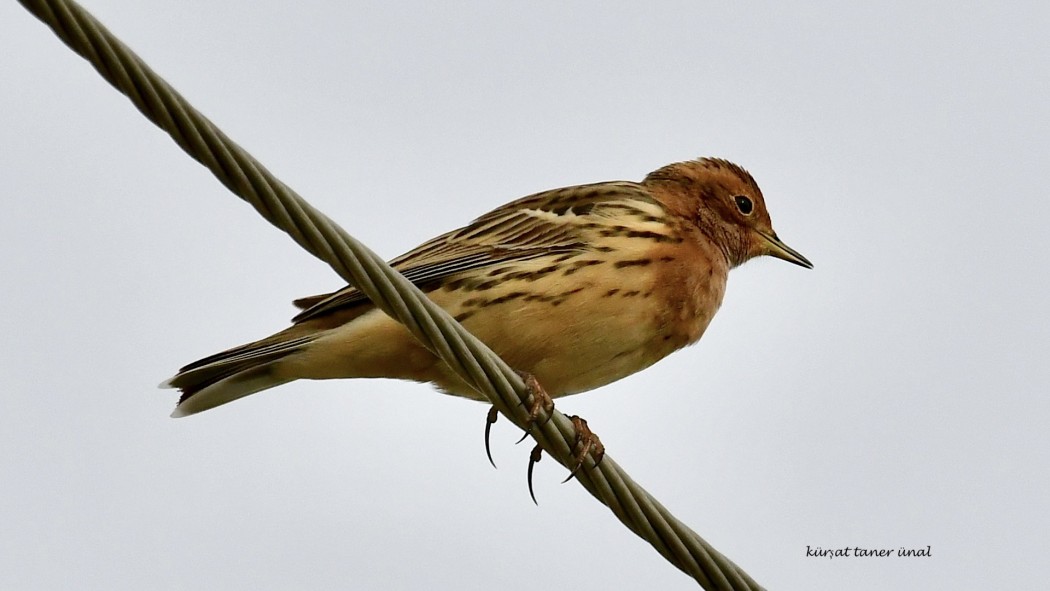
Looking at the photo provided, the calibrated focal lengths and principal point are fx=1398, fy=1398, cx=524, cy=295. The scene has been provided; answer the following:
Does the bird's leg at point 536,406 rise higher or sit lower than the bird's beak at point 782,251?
higher

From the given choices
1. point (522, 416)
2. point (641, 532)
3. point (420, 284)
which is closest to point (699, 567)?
point (641, 532)

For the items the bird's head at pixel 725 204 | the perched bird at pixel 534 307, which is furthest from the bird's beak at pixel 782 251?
the perched bird at pixel 534 307

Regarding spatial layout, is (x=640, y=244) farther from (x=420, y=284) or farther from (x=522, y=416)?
(x=522, y=416)

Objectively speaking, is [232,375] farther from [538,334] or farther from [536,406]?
[536,406]

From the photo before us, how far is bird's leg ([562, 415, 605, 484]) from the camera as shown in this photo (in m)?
6.39

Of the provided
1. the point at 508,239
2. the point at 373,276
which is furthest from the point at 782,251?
the point at 373,276

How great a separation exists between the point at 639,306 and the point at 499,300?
833mm

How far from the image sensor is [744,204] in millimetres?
9938

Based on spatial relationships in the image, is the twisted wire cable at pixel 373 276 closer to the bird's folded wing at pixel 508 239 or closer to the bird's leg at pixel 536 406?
the bird's leg at pixel 536 406

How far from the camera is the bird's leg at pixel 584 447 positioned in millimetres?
6387

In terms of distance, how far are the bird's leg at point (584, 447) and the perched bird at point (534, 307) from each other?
76cm

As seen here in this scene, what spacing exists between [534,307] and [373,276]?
2531 mm

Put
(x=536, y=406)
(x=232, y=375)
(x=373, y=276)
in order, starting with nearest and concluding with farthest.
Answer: (x=373, y=276)
(x=536, y=406)
(x=232, y=375)

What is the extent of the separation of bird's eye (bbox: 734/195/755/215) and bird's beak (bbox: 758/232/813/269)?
19 cm
